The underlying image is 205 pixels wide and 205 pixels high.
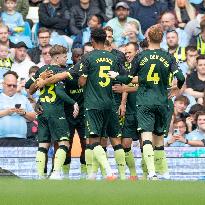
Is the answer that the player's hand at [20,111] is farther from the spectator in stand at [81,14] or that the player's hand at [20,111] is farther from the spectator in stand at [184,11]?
the spectator in stand at [184,11]

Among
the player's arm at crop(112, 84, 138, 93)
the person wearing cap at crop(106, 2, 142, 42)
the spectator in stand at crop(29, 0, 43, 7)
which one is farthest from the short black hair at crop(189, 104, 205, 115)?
the spectator in stand at crop(29, 0, 43, 7)

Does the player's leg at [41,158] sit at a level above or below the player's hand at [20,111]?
below

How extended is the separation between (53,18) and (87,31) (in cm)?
95

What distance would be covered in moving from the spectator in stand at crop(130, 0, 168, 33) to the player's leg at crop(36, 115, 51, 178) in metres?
7.88

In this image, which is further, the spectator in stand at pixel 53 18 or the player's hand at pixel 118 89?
the spectator in stand at pixel 53 18

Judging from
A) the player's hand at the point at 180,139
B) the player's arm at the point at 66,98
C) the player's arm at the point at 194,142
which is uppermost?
the player's arm at the point at 66,98

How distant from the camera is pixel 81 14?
2544 centimetres

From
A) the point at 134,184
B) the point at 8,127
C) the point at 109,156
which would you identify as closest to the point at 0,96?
the point at 8,127

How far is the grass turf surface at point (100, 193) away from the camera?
486 inches

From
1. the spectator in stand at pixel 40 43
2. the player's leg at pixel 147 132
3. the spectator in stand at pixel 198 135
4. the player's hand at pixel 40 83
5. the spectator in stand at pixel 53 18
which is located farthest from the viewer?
the spectator in stand at pixel 53 18

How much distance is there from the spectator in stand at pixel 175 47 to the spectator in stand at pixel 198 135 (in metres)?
2.88

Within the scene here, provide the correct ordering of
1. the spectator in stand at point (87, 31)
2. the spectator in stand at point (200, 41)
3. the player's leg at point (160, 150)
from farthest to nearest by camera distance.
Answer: the spectator in stand at point (87, 31)
the spectator in stand at point (200, 41)
the player's leg at point (160, 150)

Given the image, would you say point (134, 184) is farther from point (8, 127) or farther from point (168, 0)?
point (168, 0)

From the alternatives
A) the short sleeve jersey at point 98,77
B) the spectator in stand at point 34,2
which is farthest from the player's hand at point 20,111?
the spectator in stand at point 34,2
